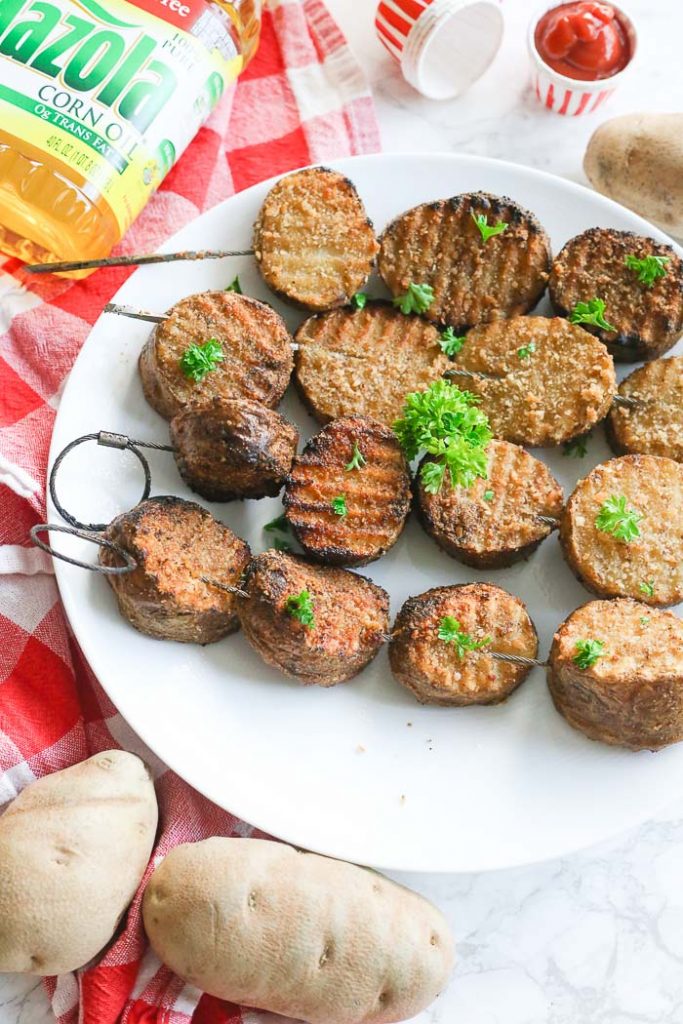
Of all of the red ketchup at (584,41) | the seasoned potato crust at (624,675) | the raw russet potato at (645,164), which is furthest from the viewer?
the red ketchup at (584,41)

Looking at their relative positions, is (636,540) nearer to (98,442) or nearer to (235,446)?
(235,446)

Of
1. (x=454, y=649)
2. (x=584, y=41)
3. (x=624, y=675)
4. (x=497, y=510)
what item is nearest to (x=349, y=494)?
(x=497, y=510)

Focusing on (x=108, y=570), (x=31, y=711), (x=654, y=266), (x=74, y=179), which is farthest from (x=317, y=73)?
(x=31, y=711)

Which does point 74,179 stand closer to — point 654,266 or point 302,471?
point 302,471

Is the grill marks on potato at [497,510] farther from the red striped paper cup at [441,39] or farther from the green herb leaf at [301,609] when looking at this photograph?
the red striped paper cup at [441,39]

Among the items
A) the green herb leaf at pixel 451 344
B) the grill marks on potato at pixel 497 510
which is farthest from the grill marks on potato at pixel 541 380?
the grill marks on potato at pixel 497 510
